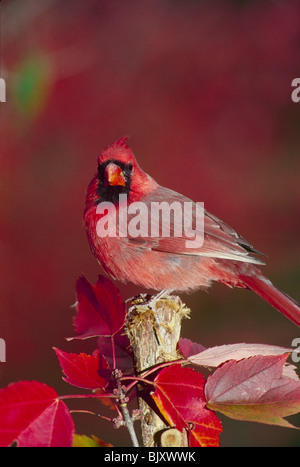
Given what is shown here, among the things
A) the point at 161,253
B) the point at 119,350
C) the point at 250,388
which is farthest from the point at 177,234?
the point at 250,388

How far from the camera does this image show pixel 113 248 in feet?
3.33

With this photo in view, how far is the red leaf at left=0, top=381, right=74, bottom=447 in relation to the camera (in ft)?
1.30

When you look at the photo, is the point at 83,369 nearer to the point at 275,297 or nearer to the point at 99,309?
the point at 99,309

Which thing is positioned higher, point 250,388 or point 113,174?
point 113,174

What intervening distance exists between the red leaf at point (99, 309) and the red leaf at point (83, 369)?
0.12ft

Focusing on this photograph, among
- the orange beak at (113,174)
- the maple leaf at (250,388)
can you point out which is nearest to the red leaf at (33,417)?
the maple leaf at (250,388)

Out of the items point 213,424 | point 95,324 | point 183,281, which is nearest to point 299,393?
Result: point 213,424

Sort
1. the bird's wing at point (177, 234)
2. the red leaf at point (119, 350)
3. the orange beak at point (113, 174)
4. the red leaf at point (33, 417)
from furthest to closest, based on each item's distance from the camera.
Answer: the bird's wing at point (177, 234) → the orange beak at point (113, 174) → the red leaf at point (119, 350) → the red leaf at point (33, 417)

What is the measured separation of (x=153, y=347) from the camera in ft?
1.95

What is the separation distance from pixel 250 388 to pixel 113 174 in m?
0.54

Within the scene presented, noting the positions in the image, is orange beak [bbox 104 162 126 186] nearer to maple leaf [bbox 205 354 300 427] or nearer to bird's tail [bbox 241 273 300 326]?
bird's tail [bbox 241 273 300 326]

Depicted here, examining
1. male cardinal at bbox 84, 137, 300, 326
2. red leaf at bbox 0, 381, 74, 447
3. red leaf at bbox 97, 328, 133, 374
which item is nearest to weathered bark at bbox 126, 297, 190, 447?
red leaf at bbox 97, 328, 133, 374

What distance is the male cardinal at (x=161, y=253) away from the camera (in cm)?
98

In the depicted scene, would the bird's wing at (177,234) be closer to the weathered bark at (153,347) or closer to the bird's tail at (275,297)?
the bird's tail at (275,297)
